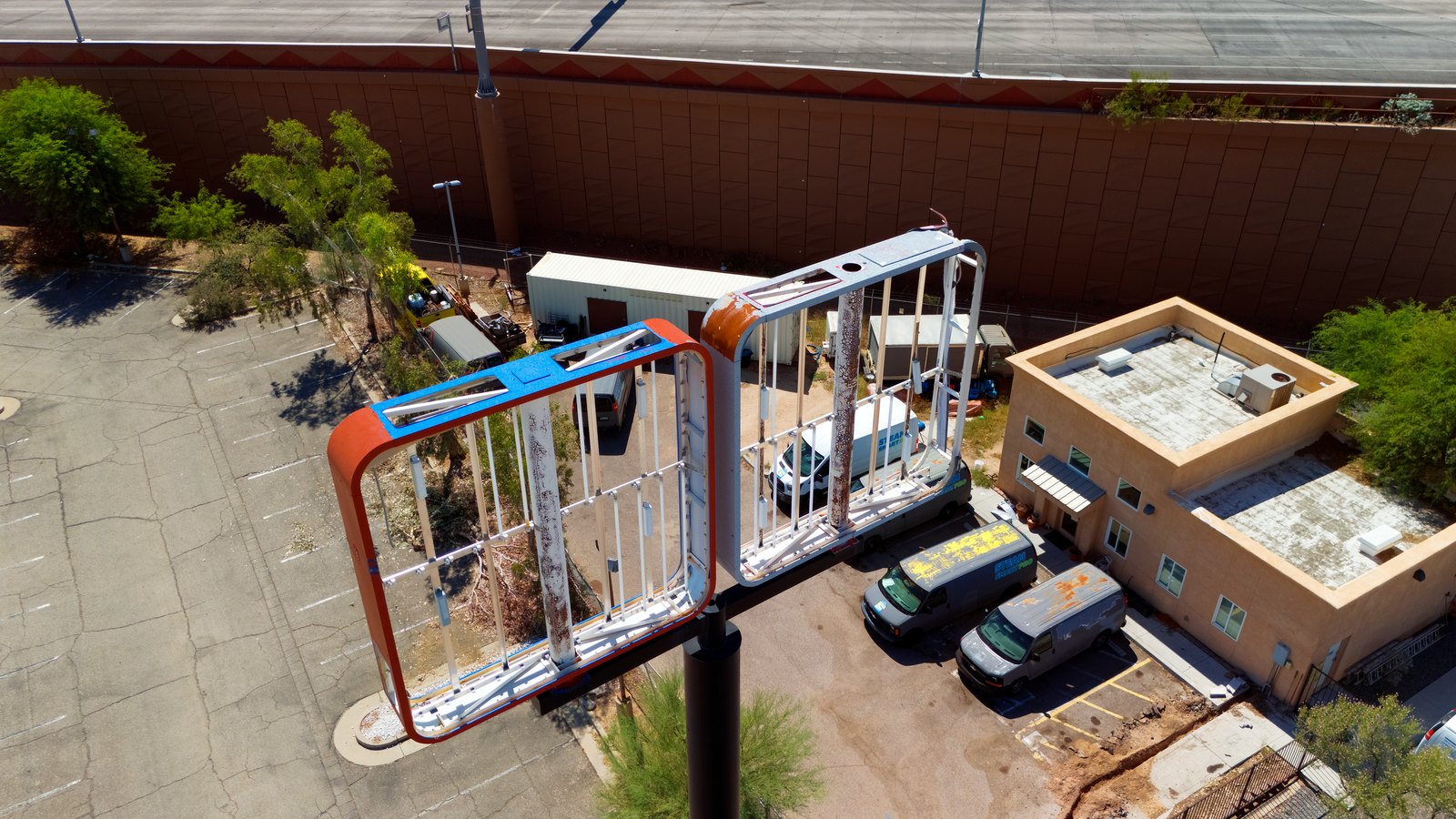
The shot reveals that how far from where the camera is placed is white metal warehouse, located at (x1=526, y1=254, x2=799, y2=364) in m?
34.2

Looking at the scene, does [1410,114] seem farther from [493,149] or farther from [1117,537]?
[493,149]

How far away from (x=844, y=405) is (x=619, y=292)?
2518 cm

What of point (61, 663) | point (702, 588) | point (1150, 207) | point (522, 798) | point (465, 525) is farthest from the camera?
point (1150, 207)

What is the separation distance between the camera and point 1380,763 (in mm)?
18875

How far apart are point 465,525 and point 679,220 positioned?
1847 cm

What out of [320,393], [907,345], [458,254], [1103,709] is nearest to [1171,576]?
[1103,709]

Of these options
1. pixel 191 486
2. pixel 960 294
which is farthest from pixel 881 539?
pixel 191 486

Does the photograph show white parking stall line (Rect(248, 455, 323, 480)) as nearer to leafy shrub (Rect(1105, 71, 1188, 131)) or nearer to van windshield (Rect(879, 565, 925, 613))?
van windshield (Rect(879, 565, 925, 613))

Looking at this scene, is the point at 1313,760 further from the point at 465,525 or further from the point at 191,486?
the point at 191,486

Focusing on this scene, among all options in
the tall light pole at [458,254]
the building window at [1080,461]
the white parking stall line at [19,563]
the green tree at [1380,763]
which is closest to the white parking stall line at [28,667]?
the white parking stall line at [19,563]

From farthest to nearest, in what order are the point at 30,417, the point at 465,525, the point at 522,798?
the point at 30,417 → the point at 465,525 → the point at 522,798

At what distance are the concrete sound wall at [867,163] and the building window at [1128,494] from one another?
48.3ft

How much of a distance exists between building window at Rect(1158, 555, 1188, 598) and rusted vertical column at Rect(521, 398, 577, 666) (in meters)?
19.5

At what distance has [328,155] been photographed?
42688 millimetres
